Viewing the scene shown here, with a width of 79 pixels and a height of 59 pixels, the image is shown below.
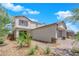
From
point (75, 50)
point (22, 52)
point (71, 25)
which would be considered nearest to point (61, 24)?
point (71, 25)

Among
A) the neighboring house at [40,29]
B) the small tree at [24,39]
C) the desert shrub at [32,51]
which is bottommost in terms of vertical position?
the desert shrub at [32,51]

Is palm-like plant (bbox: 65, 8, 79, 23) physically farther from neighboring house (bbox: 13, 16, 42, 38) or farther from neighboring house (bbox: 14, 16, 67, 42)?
neighboring house (bbox: 13, 16, 42, 38)

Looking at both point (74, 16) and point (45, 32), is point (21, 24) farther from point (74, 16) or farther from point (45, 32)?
point (74, 16)

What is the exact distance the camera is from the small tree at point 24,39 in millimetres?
3405

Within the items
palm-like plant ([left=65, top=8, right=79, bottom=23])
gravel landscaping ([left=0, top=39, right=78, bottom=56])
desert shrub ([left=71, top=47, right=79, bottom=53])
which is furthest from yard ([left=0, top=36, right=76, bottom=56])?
palm-like plant ([left=65, top=8, right=79, bottom=23])

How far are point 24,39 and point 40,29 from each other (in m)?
0.27

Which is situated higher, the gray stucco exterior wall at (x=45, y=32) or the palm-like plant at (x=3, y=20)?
the palm-like plant at (x=3, y=20)

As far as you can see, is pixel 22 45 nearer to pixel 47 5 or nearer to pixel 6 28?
pixel 6 28

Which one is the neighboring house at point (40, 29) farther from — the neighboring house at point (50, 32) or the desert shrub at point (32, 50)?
the desert shrub at point (32, 50)

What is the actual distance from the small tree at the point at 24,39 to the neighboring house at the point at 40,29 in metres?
0.05

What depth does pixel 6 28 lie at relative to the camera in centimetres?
343

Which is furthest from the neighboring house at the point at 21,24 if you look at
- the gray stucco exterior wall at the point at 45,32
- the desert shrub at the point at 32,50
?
the desert shrub at the point at 32,50

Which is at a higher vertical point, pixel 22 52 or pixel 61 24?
pixel 61 24

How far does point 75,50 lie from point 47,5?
760mm
